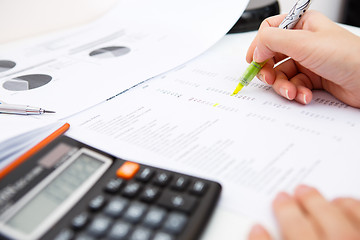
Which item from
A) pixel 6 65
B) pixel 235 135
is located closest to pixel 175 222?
pixel 235 135

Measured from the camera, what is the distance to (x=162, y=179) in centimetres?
29

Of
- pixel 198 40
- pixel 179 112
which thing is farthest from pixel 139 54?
pixel 179 112

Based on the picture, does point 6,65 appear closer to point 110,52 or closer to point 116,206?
point 110,52

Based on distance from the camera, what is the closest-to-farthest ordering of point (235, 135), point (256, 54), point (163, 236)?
1. point (163, 236)
2. point (235, 135)
3. point (256, 54)

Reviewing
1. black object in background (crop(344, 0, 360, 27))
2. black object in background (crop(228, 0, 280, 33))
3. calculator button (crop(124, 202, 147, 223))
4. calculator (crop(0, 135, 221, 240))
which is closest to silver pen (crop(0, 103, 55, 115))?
calculator (crop(0, 135, 221, 240))

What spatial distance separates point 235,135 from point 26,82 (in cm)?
35

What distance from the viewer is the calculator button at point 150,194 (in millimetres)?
278

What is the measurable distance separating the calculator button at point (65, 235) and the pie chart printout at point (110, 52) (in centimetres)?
40

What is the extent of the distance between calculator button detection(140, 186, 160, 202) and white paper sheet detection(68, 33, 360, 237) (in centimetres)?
5

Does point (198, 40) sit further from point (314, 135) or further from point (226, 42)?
point (314, 135)

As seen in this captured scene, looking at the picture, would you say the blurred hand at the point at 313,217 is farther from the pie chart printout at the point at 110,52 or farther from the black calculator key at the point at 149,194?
the pie chart printout at the point at 110,52

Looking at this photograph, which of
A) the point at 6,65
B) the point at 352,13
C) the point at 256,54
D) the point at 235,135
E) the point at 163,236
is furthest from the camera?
the point at 352,13

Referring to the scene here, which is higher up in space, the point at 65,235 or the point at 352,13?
the point at 65,235

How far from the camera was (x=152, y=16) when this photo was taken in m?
0.78
